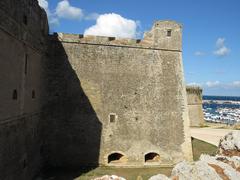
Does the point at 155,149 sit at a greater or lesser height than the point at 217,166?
lesser

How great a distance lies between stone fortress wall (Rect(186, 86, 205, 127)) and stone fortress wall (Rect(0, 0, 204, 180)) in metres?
17.4

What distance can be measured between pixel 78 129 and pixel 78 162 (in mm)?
1969

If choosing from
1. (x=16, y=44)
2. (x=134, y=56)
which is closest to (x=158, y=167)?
(x=134, y=56)

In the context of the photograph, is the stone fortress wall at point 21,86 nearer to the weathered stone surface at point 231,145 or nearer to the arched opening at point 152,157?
the arched opening at point 152,157

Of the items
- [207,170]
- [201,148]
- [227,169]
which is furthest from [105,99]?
[207,170]

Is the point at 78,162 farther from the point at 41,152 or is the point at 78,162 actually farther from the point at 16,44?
the point at 16,44

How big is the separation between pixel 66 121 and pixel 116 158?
4095 mm

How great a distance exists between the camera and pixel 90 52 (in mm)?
17891

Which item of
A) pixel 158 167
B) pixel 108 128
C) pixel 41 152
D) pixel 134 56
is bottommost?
pixel 158 167

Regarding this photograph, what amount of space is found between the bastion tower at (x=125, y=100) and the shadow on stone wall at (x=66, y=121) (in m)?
0.06

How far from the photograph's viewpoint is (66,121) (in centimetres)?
1723

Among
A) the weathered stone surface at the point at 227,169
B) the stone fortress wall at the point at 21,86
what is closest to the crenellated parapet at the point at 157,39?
the stone fortress wall at the point at 21,86

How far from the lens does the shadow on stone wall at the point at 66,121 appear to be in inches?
667

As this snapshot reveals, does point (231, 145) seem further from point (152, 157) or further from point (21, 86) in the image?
point (152, 157)
